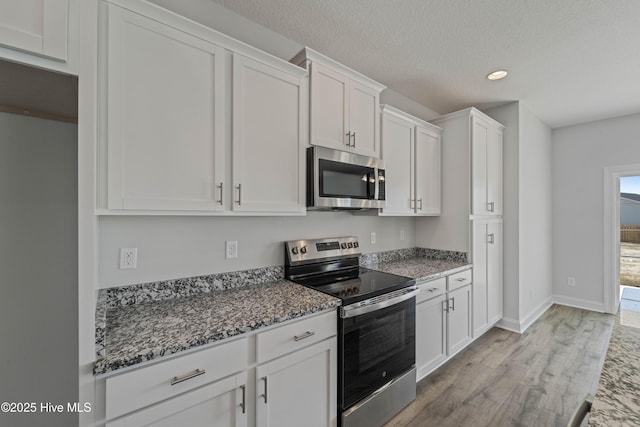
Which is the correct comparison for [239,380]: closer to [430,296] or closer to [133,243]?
[133,243]

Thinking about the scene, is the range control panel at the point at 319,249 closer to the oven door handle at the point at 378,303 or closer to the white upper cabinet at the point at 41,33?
the oven door handle at the point at 378,303

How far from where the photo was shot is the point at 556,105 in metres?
3.33

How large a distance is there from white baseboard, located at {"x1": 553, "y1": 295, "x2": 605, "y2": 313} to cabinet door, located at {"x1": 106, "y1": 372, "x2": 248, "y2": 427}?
5.05m

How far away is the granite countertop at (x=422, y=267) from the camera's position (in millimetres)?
2328

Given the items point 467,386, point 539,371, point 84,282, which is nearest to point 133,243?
point 84,282

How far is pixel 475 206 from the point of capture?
9.44 ft

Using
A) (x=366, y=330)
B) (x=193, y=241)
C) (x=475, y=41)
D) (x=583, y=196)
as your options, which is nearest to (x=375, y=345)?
(x=366, y=330)

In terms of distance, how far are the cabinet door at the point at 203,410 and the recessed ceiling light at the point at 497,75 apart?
3.17 meters

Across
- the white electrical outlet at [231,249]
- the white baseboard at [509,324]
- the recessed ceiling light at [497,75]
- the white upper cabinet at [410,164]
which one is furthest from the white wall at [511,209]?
the white electrical outlet at [231,249]

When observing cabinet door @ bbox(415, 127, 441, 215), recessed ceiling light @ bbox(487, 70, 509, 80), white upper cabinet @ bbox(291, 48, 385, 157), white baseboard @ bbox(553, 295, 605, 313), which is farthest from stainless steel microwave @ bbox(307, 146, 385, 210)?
white baseboard @ bbox(553, 295, 605, 313)

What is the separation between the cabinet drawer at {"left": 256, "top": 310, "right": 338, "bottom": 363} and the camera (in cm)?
132

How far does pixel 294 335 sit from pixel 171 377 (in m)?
0.57

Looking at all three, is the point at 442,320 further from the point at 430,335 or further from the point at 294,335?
the point at 294,335

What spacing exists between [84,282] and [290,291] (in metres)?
1.06
